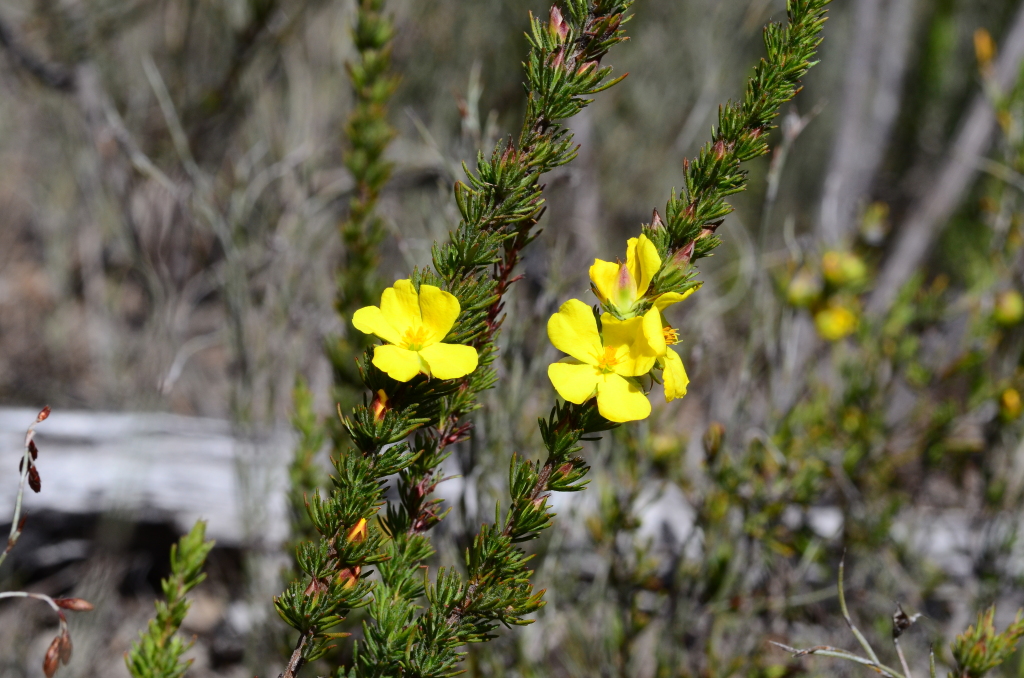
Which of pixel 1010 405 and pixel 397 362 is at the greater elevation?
pixel 397 362

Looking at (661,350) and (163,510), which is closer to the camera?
(661,350)

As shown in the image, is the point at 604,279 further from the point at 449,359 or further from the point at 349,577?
the point at 349,577

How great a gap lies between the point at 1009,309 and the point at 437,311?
6.97 ft

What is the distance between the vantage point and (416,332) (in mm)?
792

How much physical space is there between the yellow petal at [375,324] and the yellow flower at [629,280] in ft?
0.82

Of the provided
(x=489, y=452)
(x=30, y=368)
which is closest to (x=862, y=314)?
(x=489, y=452)

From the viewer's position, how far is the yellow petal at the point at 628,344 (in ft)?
2.44

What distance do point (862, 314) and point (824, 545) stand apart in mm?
870

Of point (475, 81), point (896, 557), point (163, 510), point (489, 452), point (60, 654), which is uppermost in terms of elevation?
point (475, 81)

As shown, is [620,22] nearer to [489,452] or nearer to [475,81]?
[475,81]

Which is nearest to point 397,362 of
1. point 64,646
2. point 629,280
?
point 629,280

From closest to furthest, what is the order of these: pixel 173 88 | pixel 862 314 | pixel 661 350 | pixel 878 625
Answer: pixel 661 350, pixel 878 625, pixel 862 314, pixel 173 88

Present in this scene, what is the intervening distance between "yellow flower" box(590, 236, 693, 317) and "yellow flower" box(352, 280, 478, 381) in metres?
0.16

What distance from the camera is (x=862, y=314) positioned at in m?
2.52
